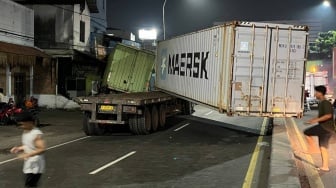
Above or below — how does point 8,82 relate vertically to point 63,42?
below

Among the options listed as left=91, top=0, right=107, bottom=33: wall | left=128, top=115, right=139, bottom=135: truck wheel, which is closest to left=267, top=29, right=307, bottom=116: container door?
left=128, top=115, right=139, bottom=135: truck wheel

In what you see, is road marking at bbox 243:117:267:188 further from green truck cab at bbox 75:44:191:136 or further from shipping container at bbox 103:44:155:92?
shipping container at bbox 103:44:155:92

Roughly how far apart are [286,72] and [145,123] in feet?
16.4

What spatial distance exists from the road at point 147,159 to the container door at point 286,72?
126 cm

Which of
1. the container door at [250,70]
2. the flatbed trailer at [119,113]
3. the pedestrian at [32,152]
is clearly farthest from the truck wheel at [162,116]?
the pedestrian at [32,152]

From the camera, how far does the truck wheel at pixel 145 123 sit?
648 inches

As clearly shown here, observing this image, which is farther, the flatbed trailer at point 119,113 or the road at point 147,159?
the flatbed trailer at point 119,113

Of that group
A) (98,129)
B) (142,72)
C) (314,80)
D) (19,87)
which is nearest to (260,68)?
(98,129)

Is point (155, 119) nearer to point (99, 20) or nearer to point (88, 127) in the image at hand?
point (88, 127)

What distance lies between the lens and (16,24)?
26.5 meters

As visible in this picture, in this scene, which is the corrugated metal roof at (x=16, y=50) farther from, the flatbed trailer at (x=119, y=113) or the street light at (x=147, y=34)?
the street light at (x=147, y=34)

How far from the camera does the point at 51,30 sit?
31.1 m

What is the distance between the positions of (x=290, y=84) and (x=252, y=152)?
3.35 meters

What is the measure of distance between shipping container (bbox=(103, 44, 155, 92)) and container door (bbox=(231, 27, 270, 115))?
1238 centimetres
